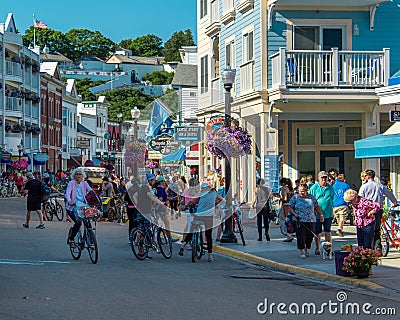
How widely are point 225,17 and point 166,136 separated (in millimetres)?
10068

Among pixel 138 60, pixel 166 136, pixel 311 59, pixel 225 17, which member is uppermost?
pixel 138 60

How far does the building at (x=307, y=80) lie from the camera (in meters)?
25.5

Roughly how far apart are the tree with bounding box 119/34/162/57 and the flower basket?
7020 inches

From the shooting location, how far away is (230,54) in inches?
1202

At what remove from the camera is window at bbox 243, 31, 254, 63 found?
2798 centimetres

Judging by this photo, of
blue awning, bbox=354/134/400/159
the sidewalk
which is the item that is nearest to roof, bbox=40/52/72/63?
the sidewalk

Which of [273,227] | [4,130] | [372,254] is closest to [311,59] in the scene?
[273,227]

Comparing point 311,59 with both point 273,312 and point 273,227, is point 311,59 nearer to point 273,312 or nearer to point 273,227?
point 273,227

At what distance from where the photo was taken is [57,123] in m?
Answer: 88.9

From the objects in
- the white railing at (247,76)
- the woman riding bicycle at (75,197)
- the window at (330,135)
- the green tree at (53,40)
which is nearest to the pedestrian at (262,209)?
the woman riding bicycle at (75,197)

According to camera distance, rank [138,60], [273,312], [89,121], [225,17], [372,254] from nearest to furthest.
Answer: [273,312], [372,254], [225,17], [89,121], [138,60]

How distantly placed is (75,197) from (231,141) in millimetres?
4512

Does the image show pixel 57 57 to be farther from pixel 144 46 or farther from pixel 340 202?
pixel 340 202

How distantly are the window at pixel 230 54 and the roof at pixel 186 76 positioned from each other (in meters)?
17.8
